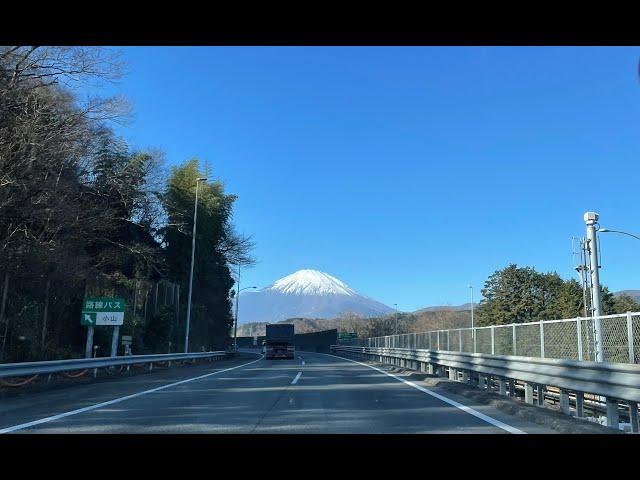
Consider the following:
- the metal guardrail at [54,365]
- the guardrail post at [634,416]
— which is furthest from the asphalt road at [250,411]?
the guardrail post at [634,416]

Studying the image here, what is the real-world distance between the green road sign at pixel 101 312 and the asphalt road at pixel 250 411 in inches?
324

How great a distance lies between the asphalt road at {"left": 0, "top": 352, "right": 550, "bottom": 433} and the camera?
9391 millimetres

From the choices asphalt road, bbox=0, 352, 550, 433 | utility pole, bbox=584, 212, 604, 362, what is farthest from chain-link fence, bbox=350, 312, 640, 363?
utility pole, bbox=584, 212, 604, 362

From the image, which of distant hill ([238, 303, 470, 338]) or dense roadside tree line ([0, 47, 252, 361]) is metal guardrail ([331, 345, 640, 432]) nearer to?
dense roadside tree line ([0, 47, 252, 361])

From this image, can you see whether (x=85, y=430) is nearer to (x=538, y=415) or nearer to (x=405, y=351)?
(x=538, y=415)

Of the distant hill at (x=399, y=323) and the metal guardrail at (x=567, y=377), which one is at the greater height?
the distant hill at (x=399, y=323)

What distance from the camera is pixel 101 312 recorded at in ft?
83.9

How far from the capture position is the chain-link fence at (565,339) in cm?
927

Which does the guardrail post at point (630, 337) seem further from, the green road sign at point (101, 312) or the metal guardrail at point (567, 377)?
the green road sign at point (101, 312)

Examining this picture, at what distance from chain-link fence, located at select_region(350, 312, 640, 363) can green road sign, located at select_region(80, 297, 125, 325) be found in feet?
48.0

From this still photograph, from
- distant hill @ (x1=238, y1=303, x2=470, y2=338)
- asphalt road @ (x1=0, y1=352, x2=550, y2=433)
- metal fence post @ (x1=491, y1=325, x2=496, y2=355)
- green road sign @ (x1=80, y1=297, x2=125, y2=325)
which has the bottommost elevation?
asphalt road @ (x1=0, y1=352, x2=550, y2=433)

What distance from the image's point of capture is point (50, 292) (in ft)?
84.9
